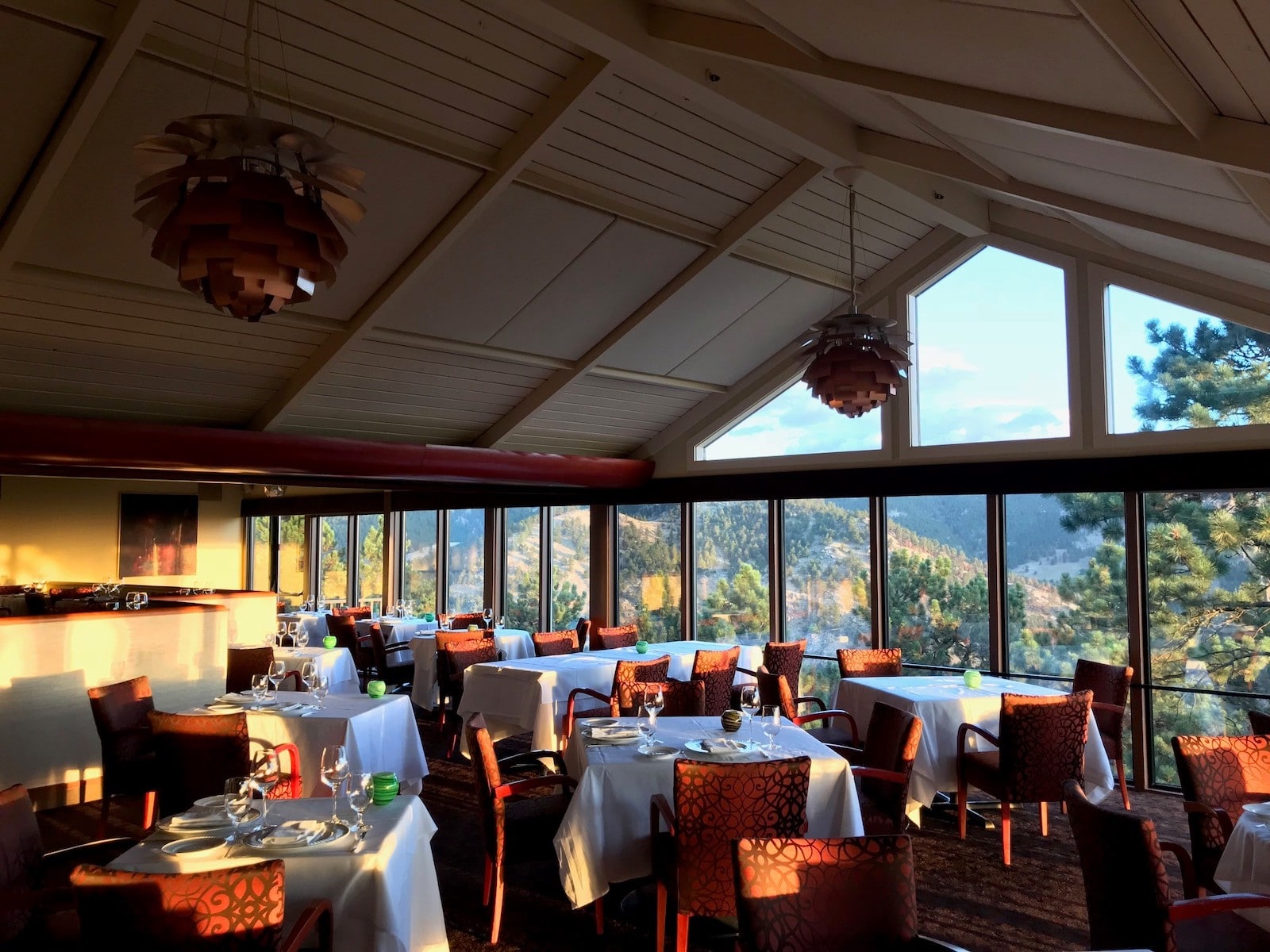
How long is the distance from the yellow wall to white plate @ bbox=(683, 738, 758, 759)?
12.7 meters

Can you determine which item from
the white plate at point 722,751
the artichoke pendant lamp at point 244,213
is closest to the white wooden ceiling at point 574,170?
the artichoke pendant lamp at point 244,213

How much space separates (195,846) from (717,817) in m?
1.84

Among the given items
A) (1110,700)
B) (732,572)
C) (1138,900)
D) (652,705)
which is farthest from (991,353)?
(1138,900)

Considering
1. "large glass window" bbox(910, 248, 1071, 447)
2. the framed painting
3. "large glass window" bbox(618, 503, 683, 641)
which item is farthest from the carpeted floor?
the framed painting

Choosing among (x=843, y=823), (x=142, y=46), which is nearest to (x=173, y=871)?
(x=843, y=823)

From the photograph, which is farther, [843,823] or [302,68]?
[302,68]

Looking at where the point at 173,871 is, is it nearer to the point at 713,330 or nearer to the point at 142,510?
the point at 713,330

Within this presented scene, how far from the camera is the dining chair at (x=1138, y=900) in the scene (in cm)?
278

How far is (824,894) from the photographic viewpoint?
2.63 m

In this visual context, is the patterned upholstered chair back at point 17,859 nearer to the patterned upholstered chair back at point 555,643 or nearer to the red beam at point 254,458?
the red beam at point 254,458

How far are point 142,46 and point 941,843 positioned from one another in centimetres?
613

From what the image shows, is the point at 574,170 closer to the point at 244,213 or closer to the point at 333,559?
the point at 244,213

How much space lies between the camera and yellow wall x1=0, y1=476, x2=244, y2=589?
13.8 metres

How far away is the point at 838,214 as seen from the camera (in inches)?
305
